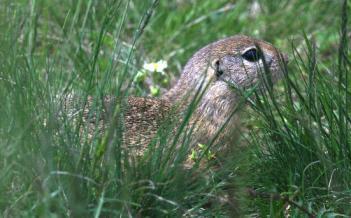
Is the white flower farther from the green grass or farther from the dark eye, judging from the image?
the green grass

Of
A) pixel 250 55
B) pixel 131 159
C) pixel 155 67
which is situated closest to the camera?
pixel 131 159

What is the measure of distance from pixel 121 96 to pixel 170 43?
9.37 feet

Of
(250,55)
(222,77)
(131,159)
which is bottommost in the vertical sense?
(131,159)

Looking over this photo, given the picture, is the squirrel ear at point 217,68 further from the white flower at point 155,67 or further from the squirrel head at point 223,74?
the white flower at point 155,67

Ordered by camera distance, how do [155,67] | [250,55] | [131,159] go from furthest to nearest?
[155,67], [250,55], [131,159]

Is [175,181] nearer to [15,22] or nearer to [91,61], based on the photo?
[91,61]

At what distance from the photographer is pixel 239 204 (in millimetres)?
3627

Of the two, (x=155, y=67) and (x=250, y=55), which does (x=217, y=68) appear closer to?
(x=250, y=55)

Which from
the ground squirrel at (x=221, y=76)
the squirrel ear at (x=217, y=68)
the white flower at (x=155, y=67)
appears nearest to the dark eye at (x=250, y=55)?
the ground squirrel at (x=221, y=76)

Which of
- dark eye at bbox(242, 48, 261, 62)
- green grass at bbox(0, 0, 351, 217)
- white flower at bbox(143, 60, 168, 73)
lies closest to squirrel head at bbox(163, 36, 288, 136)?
dark eye at bbox(242, 48, 261, 62)

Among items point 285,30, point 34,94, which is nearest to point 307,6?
point 285,30

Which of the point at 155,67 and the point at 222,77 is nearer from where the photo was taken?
the point at 222,77

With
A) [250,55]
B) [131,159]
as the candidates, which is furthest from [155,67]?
[131,159]

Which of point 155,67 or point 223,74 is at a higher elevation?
point 155,67
